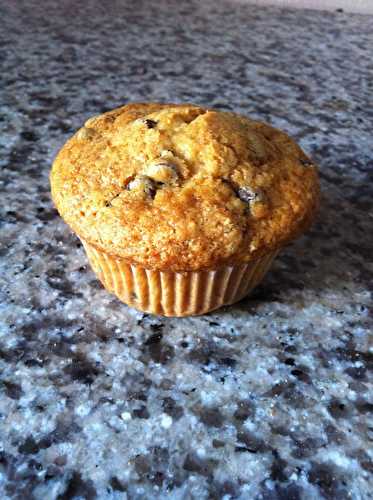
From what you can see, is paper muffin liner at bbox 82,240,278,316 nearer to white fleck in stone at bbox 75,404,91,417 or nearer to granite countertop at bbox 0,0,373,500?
granite countertop at bbox 0,0,373,500

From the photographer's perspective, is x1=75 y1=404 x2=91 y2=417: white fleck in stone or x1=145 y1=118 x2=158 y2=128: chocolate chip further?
x1=145 y1=118 x2=158 y2=128: chocolate chip

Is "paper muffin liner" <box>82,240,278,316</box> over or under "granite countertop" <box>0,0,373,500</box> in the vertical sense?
over

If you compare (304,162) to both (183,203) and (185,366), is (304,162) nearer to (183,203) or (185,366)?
(183,203)

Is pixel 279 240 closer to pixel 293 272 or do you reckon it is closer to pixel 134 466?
pixel 293 272

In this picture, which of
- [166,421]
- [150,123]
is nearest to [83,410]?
[166,421]

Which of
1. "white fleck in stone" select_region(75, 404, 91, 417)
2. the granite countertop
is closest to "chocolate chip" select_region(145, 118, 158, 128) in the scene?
the granite countertop

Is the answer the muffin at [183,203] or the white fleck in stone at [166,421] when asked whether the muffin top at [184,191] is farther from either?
the white fleck in stone at [166,421]
